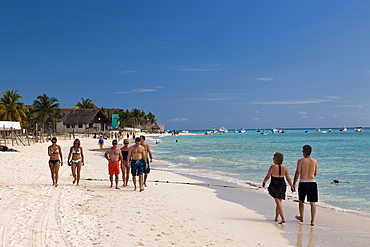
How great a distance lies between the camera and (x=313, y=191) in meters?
6.09

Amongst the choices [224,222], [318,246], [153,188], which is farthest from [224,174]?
[318,246]

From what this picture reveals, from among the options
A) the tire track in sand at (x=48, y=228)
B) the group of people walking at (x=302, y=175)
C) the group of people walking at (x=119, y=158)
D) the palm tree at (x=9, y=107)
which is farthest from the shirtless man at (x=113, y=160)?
the palm tree at (x=9, y=107)

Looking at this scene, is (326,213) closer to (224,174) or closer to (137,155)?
(137,155)

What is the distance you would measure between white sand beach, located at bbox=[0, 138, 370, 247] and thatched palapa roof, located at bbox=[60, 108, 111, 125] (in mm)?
54814

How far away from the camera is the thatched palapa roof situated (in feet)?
206

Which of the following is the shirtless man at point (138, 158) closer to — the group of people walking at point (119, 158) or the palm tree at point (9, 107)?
the group of people walking at point (119, 158)

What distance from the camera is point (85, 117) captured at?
63500mm

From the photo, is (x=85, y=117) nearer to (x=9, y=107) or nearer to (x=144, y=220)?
(x=9, y=107)

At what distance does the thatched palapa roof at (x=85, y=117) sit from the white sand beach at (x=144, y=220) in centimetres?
5481

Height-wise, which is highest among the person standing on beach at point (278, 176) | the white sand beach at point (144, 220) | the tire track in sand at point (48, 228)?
the person standing on beach at point (278, 176)

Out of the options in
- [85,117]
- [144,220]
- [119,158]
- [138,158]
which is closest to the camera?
[144,220]

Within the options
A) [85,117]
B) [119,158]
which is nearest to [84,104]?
[85,117]

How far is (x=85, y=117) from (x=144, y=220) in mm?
60712

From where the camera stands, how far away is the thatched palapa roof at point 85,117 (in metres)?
62.8
